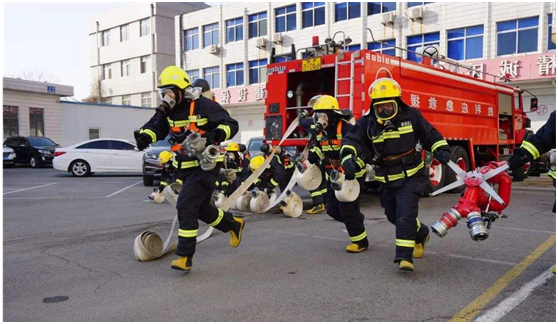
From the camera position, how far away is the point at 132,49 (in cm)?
4719

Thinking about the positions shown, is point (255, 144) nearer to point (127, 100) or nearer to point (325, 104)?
point (325, 104)

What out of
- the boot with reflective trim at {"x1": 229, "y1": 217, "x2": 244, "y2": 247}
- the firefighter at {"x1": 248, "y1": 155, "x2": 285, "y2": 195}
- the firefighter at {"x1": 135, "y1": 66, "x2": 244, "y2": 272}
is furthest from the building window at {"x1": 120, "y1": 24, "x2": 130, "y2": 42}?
the firefighter at {"x1": 135, "y1": 66, "x2": 244, "y2": 272}

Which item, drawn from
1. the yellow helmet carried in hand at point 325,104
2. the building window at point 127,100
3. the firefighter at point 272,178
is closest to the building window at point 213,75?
the building window at point 127,100

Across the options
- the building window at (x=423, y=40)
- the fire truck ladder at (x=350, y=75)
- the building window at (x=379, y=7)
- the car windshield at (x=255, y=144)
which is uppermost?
the building window at (x=379, y=7)

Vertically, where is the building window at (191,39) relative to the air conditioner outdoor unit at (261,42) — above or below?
above

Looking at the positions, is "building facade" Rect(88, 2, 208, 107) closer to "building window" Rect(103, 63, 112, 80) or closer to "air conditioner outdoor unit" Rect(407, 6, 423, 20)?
"building window" Rect(103, 63, 112, 80)

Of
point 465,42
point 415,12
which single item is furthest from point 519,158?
point 415,12

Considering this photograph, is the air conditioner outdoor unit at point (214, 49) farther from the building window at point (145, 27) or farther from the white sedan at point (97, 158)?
the white sedan at point (97, 158)

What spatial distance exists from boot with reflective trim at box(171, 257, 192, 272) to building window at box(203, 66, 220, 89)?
32.6 m

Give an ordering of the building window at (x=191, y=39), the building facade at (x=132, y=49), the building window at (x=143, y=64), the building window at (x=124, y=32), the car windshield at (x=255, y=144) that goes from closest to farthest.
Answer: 1. the car windshield at (x=255, y=144)
2. the building window at (x=191, y=39)
3. the building facade at (x=132, y=49)
4. the building window at (x=143, y=64)
5. the building window at (x=124, y=32)

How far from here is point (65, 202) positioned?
34.4 feet

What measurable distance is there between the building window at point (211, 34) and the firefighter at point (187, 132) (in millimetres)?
32768

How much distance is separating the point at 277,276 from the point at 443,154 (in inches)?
72.6

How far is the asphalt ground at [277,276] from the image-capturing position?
151 inches
